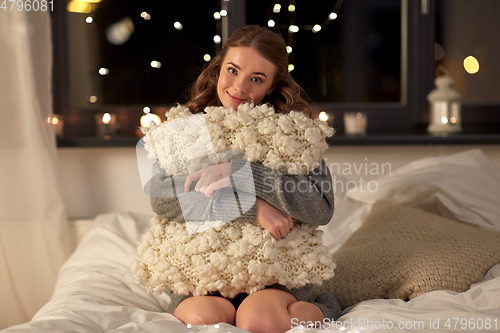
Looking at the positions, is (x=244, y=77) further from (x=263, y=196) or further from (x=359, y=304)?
(x=359, y=304)

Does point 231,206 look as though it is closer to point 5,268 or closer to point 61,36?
point 5,268

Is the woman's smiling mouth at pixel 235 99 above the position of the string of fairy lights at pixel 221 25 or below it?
below

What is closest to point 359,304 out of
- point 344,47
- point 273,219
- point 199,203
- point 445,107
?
point 273,219

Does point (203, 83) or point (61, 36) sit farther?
point (61, 36)

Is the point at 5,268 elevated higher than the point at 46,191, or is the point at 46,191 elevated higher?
the point at 46,191

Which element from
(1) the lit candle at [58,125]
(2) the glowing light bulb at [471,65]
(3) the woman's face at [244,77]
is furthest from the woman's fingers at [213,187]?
(2) the glowing light bulb at [471,65]

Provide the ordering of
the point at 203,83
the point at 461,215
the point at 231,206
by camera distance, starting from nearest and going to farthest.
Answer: the point at 231,206
the point at 203,83
the point at 461,215

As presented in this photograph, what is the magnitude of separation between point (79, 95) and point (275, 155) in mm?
1412

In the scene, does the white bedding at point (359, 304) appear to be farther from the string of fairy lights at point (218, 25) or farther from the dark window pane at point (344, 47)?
the string of fairy lights at point (218, 25)

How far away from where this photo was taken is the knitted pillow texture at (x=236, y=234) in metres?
0.83

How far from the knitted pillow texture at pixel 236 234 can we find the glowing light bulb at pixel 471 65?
55.0 inches

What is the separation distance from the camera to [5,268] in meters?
1.59

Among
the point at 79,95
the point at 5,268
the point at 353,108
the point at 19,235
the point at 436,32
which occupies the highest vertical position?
the point at 436,32

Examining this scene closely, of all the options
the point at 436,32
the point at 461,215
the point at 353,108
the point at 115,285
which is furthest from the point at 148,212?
the point at 436,32
